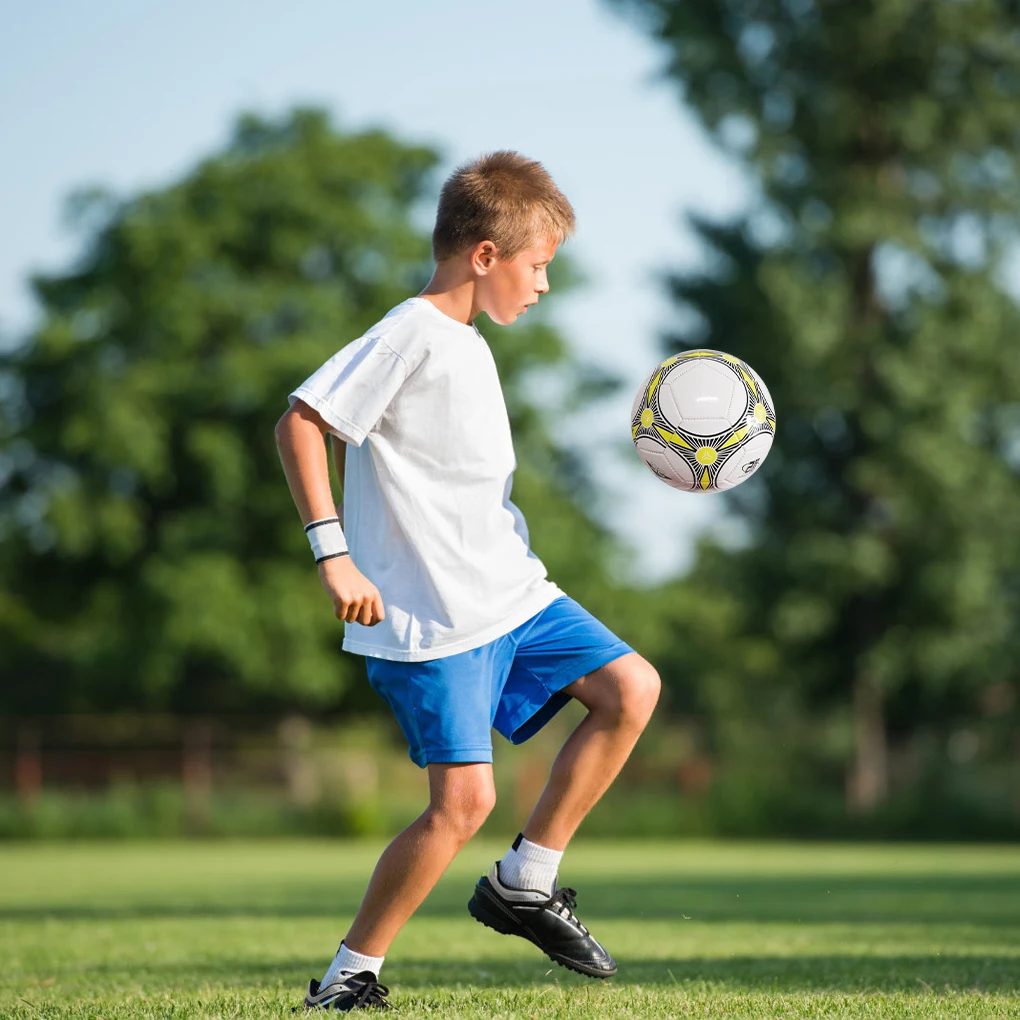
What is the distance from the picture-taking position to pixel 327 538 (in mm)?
4008

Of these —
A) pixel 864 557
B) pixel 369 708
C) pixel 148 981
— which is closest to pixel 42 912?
pixel 148 981

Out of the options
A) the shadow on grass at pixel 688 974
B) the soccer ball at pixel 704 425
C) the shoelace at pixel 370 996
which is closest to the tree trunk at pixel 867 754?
the shadow on grass at pixel 688 974

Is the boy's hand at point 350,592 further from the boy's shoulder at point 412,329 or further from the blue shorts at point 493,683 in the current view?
the boy's shoulder at point 412,329

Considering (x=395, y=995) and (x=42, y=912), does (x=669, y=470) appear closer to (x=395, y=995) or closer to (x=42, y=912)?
(x=395, y=995)

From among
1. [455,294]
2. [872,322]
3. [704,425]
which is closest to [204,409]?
[872,322]

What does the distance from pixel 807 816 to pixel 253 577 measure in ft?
44.9

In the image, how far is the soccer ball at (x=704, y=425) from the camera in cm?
511

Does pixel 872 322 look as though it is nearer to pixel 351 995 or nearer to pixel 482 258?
pixel 482 258

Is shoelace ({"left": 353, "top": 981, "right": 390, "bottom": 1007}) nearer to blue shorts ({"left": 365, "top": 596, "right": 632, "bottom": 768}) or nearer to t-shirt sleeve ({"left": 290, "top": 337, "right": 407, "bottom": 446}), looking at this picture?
blue shorts ({"left": 365, "top": 596, "right": 632, "bottom": 768})

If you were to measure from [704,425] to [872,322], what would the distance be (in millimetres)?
26955

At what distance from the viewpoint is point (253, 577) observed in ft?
112

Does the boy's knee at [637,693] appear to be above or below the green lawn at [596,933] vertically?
above

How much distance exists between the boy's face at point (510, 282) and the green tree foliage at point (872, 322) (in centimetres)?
2529

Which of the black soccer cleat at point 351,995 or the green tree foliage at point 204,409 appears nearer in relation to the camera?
the black soccer cleat at point 351,995
